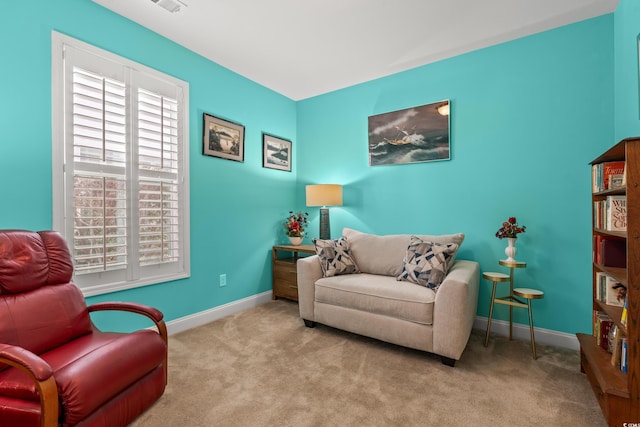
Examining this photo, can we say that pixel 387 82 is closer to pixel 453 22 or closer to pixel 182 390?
pixel 453 22

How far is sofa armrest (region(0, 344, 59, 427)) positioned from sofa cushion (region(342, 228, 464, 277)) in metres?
2.46

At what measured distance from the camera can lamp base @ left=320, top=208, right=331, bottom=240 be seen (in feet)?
12.2

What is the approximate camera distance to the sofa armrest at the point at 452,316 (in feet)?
7.02

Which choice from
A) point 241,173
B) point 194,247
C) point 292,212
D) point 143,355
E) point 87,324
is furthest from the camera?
point 292,212

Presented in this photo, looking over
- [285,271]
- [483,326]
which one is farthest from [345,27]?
[483,326]

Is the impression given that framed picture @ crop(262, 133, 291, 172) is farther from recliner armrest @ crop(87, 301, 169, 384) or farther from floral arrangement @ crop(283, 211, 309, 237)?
recliner armrest @ crop(87, 301, 169, 384)

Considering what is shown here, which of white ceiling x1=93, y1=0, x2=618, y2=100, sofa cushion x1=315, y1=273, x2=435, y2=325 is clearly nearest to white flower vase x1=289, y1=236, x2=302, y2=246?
sofa cushion x1=315, y1=273, x2=435, y2=325

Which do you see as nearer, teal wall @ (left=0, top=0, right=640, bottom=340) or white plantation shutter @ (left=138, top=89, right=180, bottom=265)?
teal wall @ (left=0, top=0, right=640, bottom=340)

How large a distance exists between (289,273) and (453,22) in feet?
9.84

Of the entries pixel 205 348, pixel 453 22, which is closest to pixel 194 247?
pixel 205 348

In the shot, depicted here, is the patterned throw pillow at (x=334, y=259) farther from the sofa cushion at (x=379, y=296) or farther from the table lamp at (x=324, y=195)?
the table lamp at (x=324, y=195)

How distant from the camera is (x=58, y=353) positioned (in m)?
1.55

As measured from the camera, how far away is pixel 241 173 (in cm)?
350

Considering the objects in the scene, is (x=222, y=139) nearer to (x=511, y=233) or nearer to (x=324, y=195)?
(x=324, y=195)
